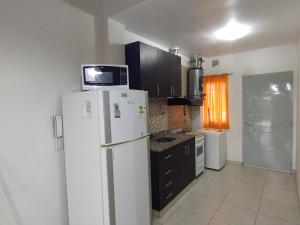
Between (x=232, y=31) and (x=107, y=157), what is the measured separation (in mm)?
2640

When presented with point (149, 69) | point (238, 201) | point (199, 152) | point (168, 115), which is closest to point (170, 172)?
point (238, 201)

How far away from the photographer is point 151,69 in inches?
103

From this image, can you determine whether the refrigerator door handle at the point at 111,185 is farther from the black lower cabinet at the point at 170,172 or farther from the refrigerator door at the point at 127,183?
the black lower cabinet at the point at 170,172

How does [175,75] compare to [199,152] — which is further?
[199,152]

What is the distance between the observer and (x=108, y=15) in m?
2.28

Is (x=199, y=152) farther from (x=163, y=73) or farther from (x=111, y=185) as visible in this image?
(x=111, y=185)

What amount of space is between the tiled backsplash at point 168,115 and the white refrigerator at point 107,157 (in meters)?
1.18

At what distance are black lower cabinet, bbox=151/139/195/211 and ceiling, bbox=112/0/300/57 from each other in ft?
5.64

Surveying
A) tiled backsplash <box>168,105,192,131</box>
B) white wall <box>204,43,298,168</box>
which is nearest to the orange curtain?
white wall <box>204,43,298,168</box>

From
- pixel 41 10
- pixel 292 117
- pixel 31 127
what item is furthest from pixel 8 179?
pixel 292 117

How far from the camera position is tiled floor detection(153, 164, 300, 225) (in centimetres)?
227

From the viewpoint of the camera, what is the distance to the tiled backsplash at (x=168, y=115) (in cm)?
320

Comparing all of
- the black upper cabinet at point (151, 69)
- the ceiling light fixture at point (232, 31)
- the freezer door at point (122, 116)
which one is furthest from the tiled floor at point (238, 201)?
the ceiling light fixture at point (232, 31)

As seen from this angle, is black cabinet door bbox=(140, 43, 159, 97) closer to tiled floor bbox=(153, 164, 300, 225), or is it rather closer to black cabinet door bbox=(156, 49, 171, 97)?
black cabinet door bbox=(156, 49, 171, 97)
